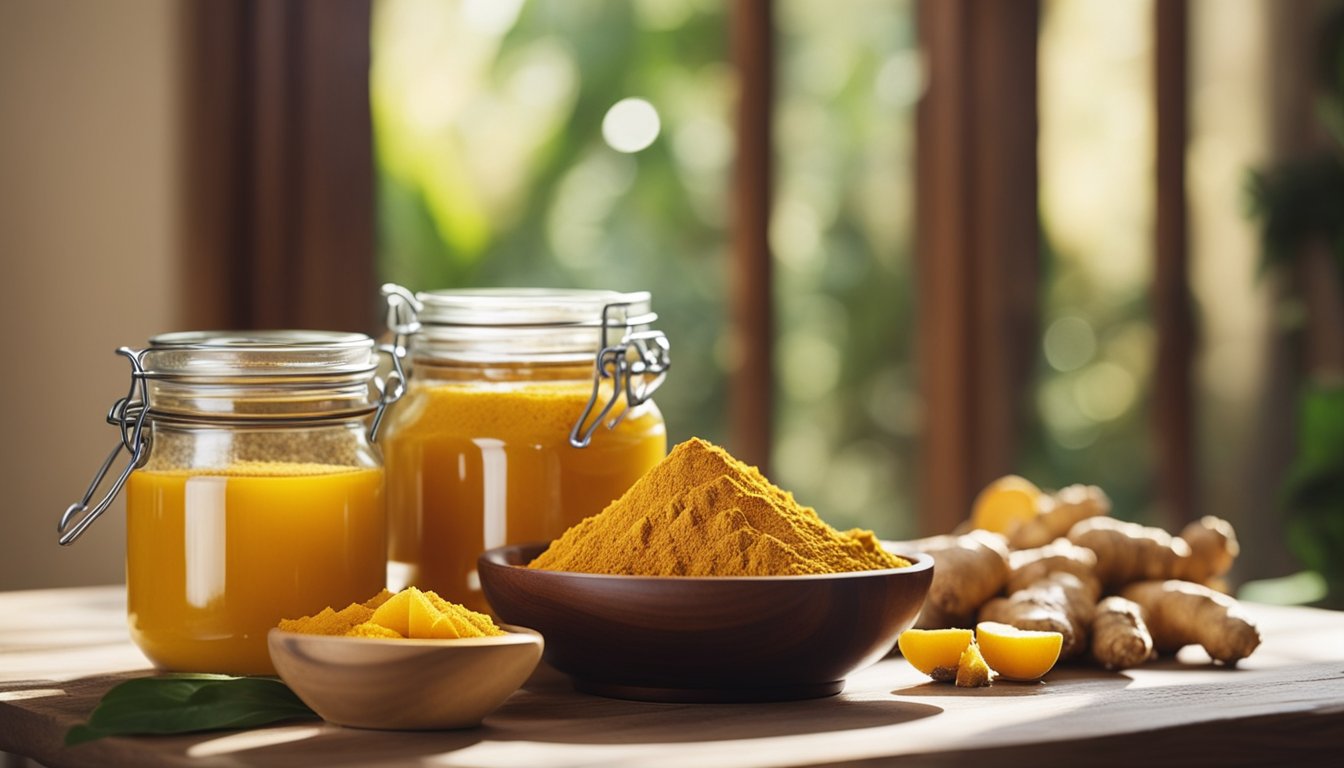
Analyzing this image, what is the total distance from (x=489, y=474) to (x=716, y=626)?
11.7 inches

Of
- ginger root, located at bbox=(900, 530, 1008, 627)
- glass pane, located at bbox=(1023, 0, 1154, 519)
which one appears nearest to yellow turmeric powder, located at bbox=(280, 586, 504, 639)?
ginger root, located at bbox=(900, 530, 1008, 627)

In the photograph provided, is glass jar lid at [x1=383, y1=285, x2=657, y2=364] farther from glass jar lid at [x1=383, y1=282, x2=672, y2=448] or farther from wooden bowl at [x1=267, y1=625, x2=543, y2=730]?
wooden bowl at [x1=267, y1=625, x2=543, y2=730]

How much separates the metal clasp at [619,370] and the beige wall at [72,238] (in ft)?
3.45

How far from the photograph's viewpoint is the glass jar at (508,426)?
1198 mm

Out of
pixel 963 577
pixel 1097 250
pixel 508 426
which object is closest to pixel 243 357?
pixel 508 426

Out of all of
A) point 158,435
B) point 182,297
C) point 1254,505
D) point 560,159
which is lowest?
point 1254,505

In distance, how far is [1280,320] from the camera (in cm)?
331

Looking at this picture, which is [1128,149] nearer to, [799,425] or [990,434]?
[990,434]

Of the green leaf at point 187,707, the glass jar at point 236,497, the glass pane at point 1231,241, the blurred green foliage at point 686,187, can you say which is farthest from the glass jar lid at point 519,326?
the glass pane at point 1231,241

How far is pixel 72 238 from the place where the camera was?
81.0 inches

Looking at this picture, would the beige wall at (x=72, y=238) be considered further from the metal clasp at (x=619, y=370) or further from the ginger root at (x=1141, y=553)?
the ginger root at (x=1141, y=553)

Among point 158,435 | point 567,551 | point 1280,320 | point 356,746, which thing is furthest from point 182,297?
point 1280,320

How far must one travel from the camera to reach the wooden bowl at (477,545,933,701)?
0.96 metres

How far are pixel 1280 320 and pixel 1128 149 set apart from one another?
47cm
